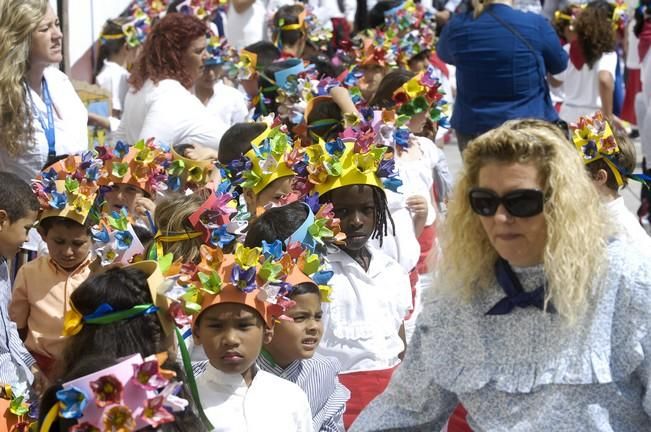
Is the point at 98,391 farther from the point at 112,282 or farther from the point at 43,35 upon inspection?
the point at 43,35

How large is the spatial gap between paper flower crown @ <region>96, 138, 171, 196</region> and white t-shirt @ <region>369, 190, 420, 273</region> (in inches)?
43.0

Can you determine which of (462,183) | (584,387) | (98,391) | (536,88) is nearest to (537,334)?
(584,387)

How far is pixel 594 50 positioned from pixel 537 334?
8986 mm

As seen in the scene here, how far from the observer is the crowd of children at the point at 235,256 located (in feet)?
13.0

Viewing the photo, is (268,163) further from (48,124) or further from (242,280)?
(242,280)

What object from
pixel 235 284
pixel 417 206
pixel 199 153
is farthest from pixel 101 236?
pixel 417 206

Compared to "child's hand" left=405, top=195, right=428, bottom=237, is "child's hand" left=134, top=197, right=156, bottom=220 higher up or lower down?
higher up

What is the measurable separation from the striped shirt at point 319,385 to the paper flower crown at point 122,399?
1.34 m

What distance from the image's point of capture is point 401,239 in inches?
252

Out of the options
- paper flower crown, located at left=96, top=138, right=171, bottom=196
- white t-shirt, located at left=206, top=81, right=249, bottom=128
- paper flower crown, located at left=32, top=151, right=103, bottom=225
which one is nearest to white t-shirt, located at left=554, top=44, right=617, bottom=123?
white t-shirt, located at left=206, top=81, right=249, bottom=128

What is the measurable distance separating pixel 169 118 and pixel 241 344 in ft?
11.4

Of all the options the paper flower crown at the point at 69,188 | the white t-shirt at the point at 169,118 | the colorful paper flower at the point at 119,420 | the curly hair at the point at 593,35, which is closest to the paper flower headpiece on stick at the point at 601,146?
the white t-shirt at the point at 169,118

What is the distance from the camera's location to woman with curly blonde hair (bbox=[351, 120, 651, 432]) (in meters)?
3.25

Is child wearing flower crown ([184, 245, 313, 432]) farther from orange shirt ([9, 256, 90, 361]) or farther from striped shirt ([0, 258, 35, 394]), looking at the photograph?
orange shirt ([9, 256, 90, 361])
